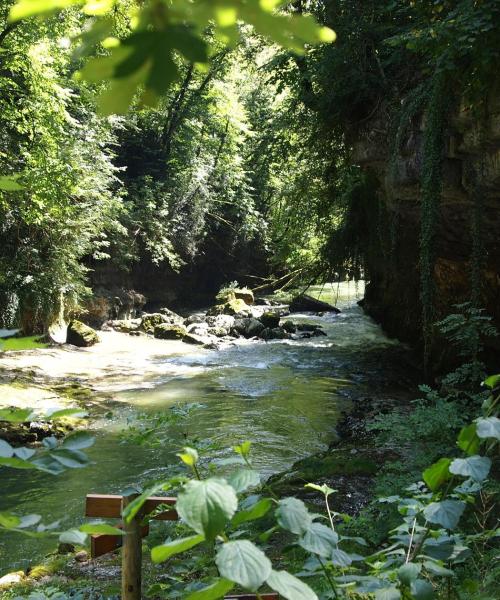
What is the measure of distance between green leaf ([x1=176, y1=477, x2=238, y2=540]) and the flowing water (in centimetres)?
230

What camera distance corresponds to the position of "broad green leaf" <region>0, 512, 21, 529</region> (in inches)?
39.2

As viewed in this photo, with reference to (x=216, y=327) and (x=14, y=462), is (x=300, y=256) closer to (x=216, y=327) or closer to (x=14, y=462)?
(x=216, y=327)

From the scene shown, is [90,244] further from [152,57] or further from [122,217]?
[152,57]

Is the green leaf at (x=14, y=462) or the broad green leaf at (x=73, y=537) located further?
the broad green leaf at (x=73, y=537)

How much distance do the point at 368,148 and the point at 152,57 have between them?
326 inches

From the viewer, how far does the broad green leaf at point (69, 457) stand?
1104mm

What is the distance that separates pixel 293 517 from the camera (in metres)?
1.11

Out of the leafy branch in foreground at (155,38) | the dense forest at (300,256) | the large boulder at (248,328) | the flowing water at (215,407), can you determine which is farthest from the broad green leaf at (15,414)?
the large boulder at (248,328)

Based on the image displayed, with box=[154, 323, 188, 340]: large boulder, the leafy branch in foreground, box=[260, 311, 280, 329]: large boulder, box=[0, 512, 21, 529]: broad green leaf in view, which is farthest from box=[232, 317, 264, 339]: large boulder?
the leafy branch in foreground

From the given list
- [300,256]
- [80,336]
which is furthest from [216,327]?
[80,336]

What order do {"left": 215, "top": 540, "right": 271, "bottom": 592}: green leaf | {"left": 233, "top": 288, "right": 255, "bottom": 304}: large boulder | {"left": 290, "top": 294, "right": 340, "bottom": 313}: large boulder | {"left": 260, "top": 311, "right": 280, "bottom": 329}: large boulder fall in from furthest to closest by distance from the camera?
1. {"left": 233, "top": 288, "right": 255, "bottom": 304}: large boulder
2. {"left": 290, "top": 294, "right": 340, "bottom": 313}: large boulder
3. {"left": 260, "top": 311, "right": 280, "bottom": 329}: large boulder
4. {"left": 215, "top": 540, "right": 271, "bottom": 592}: green leaf

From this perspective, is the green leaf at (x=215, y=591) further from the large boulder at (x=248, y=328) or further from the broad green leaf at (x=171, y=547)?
the large boulder at (x=248, y=328)

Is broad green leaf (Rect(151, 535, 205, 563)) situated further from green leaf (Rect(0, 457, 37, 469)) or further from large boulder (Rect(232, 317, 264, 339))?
large boulder (Rect(232, 317, 264, 339))

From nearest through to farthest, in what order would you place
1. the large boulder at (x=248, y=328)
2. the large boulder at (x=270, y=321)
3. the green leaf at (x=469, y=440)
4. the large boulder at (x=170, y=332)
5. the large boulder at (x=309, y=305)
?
the green leaf at (x=469, y=440) < the large boulder at (x=170, y=332) < the large boulder at (x=248, y=328) < the large boulder at (x=270, y=321) < the large boulder at (x=309, y=305)
